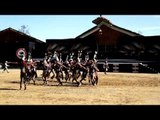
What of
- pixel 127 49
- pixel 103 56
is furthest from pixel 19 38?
pixel 127 49

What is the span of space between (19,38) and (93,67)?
32469 millimetres

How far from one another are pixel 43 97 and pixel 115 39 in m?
31.7

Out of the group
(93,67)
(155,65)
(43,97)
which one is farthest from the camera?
(155,65)

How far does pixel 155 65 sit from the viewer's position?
44.0 m

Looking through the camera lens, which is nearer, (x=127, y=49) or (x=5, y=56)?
(x=127, y=49)

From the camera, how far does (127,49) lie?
44.8 meters

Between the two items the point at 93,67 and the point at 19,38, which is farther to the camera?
the point at 19,38
